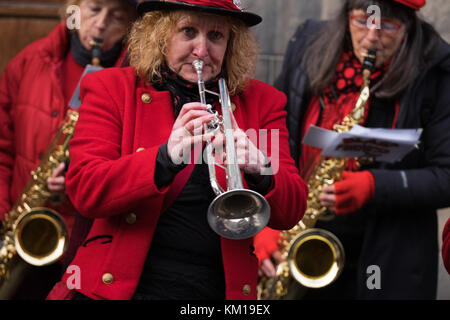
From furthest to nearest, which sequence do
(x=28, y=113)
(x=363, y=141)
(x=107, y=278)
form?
1. (x=28, y=113)
2. (x=363, y=141)
3. (x=107, y=278)

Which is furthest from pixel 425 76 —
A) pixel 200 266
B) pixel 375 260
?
pixel 200 266

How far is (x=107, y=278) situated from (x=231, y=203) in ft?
1.56

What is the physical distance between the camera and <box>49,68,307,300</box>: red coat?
7.56ft

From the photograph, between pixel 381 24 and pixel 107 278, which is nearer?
pixel 107 278

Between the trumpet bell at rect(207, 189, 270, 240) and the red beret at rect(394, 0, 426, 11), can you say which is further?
the red beret at rect(394, 0, 426, 11)

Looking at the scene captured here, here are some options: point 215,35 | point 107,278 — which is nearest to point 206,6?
point 215,35

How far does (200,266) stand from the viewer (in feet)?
7.99

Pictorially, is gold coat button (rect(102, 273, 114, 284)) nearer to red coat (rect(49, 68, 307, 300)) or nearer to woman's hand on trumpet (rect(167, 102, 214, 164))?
red coat (rect(49, 68, 307, 300))

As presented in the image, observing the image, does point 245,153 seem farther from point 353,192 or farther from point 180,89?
point 353,192

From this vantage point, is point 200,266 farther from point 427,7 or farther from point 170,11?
point 427,7

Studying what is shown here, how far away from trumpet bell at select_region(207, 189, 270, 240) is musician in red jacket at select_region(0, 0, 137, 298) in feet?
5.09

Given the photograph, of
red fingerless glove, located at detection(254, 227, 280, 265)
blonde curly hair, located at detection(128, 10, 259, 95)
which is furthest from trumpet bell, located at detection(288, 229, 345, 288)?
blonde curly hair, located at detection(128, 10, 259, 95)

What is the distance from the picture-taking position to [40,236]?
3529mm

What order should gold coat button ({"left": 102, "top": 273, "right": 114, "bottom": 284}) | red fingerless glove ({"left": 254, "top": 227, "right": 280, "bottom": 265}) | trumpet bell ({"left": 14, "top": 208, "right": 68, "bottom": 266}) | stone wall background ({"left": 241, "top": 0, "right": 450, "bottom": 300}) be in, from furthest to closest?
1. stone wall background ({"left": 241, "top": 0, "right": 450, "bottom": 300})
2. red fingerless glove ({"left": 254, "top": 227, "right": 280, "bottom": 265})
3. trumpet bell ({"left": 14, "top": 208, "right": 68, "bottom": 266})
4. gold coat button ({"left": 102, "top": 273, "right": 114, "bottom": 284})
